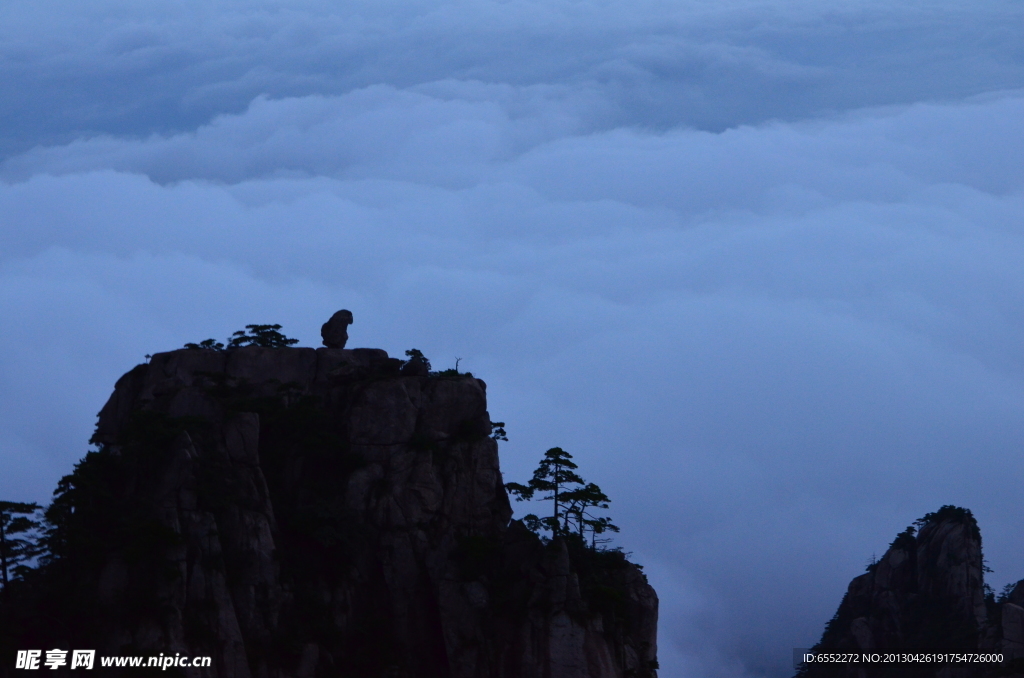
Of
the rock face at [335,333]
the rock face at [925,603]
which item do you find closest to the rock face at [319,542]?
the rock face at [335,333]

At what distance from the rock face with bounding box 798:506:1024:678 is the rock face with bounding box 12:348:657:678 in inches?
1335

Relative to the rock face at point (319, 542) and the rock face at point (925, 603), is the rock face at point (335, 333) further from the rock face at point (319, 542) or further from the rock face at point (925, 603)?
the rock face at point (925, 603)

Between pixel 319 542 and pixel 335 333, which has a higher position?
pixel 335 333

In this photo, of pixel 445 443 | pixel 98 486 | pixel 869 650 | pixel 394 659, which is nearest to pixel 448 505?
pixel 445 443

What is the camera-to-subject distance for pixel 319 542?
298 feet

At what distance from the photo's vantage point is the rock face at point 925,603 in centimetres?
12075

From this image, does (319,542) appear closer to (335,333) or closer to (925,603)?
(335,333)

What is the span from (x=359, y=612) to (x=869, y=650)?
175 ft

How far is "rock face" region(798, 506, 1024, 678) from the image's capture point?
121 m

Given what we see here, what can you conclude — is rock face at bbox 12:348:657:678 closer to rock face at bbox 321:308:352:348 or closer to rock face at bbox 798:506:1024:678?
rock face at bbox 321:308:352:348

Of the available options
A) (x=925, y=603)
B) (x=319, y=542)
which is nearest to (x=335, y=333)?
(x=319, y=542)

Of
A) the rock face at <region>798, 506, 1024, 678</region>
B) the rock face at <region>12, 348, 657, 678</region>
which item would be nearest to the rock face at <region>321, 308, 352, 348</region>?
the rock face at <region>12, 348, 657, 678</region>

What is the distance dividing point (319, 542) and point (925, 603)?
59.5 m

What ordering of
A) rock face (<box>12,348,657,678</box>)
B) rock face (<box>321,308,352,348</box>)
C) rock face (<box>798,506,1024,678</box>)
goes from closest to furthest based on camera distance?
1. rock face (<box>12,348,657,678</box>)
2. rock face (<box>321,308,352,348</box>)
3. rock face (<box>798,506,1024,678</box>)
